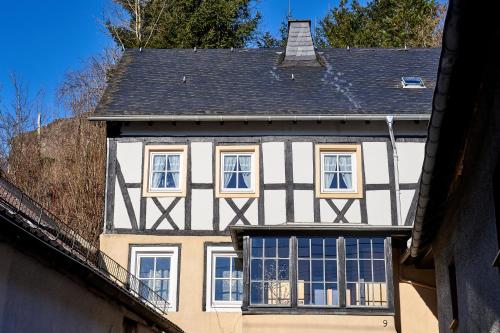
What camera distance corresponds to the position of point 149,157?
19.3 meters

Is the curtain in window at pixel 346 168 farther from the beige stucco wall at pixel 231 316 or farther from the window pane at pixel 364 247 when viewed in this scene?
the beige stucco wall at pixel 231 316

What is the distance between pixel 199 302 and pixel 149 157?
3593 millimetres

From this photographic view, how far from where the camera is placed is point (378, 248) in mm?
17312

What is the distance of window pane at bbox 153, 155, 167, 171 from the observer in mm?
19281

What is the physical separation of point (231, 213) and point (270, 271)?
6.69ft

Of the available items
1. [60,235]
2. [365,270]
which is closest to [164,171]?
[365,270]

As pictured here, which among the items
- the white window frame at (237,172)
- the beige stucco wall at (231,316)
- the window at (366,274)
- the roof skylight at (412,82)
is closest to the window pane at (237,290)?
the beige stucco wall at (231,316)

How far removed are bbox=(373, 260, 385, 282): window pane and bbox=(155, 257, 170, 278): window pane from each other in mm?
4586

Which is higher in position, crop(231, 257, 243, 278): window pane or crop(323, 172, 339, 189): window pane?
crop(323, 172, 339, 189): window pane

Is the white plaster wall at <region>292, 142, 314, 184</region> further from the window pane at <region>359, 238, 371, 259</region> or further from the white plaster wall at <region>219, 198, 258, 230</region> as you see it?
the window pane at <region>359, 238, 371, 259</region>

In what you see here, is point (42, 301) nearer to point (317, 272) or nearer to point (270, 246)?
point (270, 246)

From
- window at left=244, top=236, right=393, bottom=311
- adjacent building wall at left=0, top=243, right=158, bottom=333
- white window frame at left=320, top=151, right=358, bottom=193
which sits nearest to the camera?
adjacent building wall at left=0, top=243, right=158, bottom=333

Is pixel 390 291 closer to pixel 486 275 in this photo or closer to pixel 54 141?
pixel 486 275

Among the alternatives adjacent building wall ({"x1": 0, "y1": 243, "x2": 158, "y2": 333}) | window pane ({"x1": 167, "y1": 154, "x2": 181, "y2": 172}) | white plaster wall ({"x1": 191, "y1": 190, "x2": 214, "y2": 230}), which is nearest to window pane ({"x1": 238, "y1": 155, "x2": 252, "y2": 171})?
white plaster wall ({"x1": 191, "y1": 190, "x2": 214, "y2": 230})
